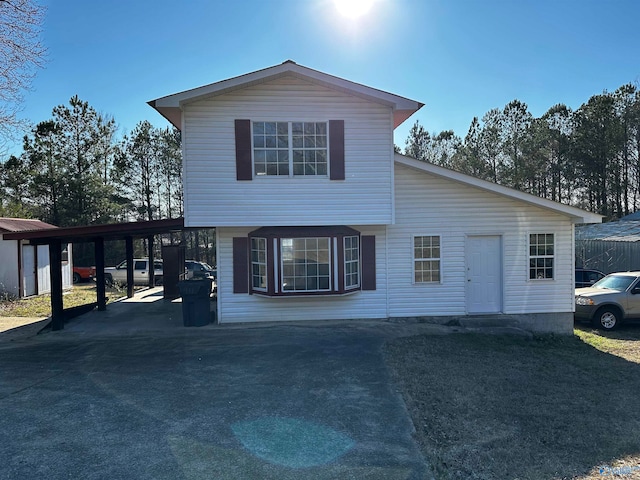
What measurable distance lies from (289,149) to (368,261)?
138 inches

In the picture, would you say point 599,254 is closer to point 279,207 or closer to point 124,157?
point 279,207

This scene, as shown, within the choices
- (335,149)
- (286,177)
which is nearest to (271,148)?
(286,177)

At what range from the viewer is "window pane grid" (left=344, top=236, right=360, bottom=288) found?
34.3 feet

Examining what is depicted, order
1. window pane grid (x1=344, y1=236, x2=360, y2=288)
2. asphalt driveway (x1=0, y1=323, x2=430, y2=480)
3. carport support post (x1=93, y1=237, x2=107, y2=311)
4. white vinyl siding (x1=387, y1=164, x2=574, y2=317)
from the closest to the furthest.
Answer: asphalt driveway (x1=0, y1=323, x2=430, y2=480) → window pane grid (x1=344, y1=236, x2=360, y2=288) → white vinyl siding (x1=387, y1=164, x2=574, y2=317) → carport support post (x1=93, y1=237, x2=107, y2=311)

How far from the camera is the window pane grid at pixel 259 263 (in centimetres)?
1027

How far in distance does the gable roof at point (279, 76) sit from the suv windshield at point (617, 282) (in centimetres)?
805

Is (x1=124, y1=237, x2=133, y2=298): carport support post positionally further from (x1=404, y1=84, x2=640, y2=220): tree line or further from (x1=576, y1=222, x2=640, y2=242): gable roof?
(x1=404, y1=84, x2=640, y2=220): tree line

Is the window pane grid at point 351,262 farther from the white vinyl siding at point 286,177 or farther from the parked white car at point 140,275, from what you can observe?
the parked white car at point 140,275

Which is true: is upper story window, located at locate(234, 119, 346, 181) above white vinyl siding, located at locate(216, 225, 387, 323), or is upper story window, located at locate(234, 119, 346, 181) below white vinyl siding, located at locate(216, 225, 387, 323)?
above

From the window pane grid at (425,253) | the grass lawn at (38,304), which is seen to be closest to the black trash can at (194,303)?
the window pane grid at (425,253)

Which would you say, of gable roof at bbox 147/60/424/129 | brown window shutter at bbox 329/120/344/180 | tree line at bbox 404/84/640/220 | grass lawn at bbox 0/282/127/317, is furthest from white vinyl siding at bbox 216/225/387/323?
tree line at bbox 404/84/640/220

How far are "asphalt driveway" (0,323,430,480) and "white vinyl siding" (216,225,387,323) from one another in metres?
1.78

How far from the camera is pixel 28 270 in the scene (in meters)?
18.0

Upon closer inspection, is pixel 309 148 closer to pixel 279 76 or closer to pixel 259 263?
pixel 279 76
